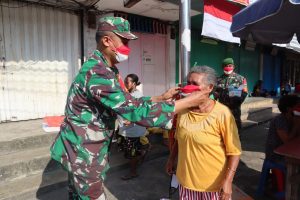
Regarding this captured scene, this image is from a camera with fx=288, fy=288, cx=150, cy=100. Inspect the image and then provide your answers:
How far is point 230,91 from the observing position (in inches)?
210

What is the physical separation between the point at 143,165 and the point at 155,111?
3298 millimetres

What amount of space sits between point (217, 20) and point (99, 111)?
15.3ft

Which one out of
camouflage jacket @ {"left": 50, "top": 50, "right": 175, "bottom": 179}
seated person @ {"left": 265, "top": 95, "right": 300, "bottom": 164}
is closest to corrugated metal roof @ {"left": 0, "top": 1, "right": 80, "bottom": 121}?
camouflage jacket @ {"left": 50, "top": 50, "right": 175, "bottom": 179}

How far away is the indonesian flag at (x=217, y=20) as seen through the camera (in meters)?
5.71

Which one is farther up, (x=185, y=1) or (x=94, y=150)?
(x=185, y=1)

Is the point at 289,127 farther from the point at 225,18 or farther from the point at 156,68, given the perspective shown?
the point at 156,68

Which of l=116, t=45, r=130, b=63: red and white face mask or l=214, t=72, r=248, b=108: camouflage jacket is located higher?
l=116, t=45, r=130, b=63: red and white face mask

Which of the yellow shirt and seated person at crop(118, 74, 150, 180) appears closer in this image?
A: the yellow shirt

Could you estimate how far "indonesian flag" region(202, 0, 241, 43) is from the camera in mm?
5711

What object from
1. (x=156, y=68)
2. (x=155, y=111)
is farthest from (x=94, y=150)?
(x=156, y=68)

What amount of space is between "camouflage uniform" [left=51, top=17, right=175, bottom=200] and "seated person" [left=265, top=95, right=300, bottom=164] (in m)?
2.09

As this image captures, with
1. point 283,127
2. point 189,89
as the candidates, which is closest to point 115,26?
point 189,89

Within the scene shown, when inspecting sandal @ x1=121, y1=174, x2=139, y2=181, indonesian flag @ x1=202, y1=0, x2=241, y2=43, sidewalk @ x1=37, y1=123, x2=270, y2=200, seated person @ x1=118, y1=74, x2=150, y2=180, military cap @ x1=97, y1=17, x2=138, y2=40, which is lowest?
sidewalk @ x1=37, y1=123, x2=270, y2=200

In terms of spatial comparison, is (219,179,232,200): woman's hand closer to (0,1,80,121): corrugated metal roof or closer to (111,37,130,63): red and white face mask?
(111,37,130,63): red and white face mask
